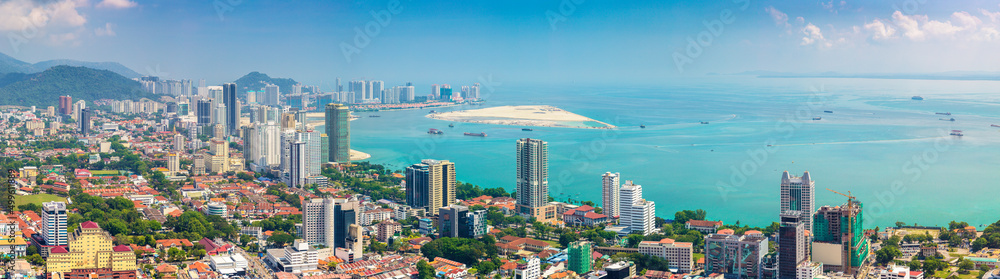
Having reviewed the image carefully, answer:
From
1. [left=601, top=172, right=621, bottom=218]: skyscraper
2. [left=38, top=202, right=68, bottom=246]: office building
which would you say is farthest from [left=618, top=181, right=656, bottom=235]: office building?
[left=38, top=202, right=68, bottom=246]: office building

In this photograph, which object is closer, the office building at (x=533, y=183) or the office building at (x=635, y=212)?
the office building at (x=635, y=212)

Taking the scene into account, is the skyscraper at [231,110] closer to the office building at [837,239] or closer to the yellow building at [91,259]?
the yellow building at [91,259]

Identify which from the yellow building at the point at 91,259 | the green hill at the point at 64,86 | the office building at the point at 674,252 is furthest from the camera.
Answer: the green hill at the point at 64,86

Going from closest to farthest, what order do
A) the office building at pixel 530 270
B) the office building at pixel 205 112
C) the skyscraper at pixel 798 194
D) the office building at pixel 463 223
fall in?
the office building at pixel 530 270
the skyscraper at pixel 798 194
the office building at pixel 463 223
the office building at pixel 205 112

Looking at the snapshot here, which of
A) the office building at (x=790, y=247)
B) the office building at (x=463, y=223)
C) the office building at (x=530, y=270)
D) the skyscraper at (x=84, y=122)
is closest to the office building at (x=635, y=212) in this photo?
the office building at (x=463, y=223)

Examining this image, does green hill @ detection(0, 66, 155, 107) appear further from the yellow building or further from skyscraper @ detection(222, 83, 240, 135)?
the yellow building

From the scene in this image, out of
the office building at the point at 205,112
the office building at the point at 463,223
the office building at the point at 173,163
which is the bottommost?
the office building at the point at 463,223

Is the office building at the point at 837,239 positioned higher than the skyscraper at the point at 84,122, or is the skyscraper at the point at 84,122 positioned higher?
the skyscraper at the point at 84,122

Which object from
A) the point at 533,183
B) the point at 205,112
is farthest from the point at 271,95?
the point at 533,183
